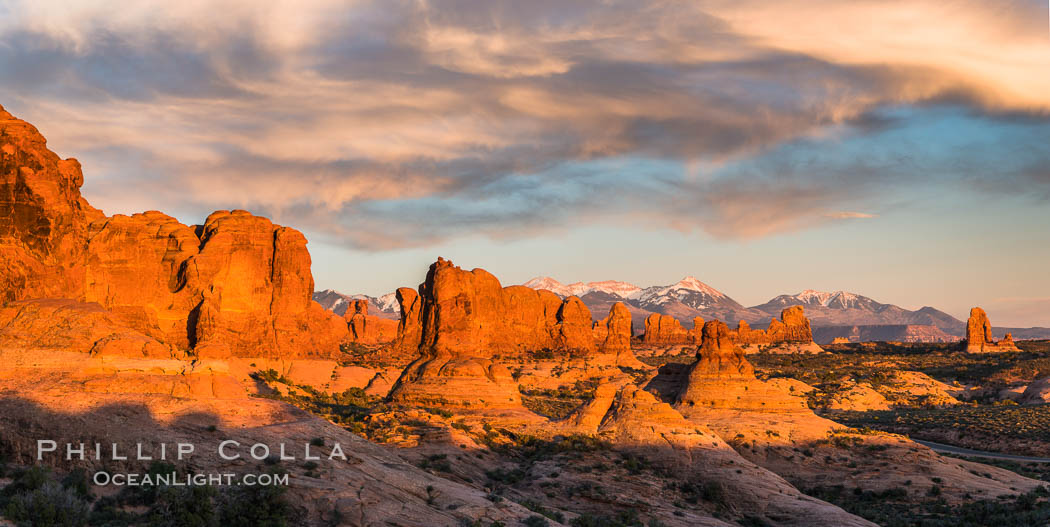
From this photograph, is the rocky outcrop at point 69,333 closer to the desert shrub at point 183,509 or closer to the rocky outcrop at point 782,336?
the desert shrub at point 183,509

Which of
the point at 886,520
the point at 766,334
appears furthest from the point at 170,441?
the point at 766,334

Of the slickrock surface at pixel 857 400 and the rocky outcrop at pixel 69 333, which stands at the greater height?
the rocky outcrop at pixel 69 333

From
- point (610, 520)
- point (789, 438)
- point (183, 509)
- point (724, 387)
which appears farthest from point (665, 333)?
point (183, 509)

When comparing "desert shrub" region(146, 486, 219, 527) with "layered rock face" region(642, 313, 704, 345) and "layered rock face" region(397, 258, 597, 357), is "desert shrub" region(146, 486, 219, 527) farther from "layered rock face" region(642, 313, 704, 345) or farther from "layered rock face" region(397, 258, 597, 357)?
"layered rock face" region(642, 313, 704, 345)

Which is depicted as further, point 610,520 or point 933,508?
point 933,508

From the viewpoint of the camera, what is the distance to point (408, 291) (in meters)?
132

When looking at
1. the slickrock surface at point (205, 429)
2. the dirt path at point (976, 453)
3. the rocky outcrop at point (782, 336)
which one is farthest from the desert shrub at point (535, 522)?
Answer: the rocky outcrop at point (782, 336)

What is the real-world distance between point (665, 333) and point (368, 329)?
73.0 m

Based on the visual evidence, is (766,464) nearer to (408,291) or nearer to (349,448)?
(349,448)

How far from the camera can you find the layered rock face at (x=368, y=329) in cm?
16175

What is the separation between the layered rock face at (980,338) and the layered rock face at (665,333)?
56.6m

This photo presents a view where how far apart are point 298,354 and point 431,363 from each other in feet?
118

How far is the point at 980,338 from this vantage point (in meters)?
160

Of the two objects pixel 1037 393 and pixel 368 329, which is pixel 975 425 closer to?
pixel 1037 393
